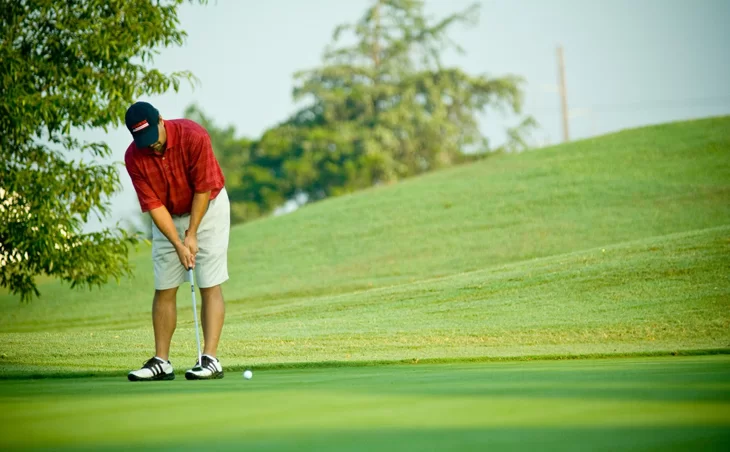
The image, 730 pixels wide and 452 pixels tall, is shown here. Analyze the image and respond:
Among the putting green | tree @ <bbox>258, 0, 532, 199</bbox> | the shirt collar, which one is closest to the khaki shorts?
the shirt collar

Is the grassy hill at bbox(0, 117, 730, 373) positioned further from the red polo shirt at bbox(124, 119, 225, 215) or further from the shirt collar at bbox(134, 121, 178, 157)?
the shirt collar at bbox(134, 121, 178, 157)

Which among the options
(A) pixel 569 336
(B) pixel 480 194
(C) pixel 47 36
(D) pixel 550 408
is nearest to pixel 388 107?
(B) pixel 480 194

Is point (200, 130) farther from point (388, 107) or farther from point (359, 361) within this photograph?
point (388, 107)

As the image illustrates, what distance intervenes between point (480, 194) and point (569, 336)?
22.4 meters

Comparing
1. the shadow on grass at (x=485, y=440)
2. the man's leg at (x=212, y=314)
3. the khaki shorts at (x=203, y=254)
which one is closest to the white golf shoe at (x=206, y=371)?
the man's leg at (x=212, y=314)

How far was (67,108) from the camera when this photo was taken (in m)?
12.9

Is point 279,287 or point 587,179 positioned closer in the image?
point 279,287

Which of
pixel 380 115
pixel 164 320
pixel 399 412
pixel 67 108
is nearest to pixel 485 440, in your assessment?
pixel 399 412

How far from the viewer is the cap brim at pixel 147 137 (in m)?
6.30

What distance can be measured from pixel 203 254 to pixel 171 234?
0.31 metres

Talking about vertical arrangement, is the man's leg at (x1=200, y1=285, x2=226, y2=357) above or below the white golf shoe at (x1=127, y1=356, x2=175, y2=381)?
above

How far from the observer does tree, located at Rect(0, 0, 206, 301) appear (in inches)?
502

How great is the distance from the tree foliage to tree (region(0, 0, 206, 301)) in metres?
39.2

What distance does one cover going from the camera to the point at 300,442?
3.25m
